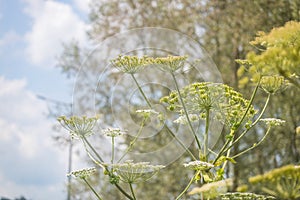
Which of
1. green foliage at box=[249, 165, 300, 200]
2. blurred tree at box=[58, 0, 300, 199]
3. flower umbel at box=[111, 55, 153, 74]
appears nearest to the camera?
green foliage at box=[249, 165, 300, 200]

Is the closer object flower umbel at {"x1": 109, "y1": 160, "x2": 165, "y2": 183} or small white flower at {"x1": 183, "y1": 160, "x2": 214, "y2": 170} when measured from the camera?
small white flower at {"x1": 183, "y1": 160, "x2": 214, "y2": 170}

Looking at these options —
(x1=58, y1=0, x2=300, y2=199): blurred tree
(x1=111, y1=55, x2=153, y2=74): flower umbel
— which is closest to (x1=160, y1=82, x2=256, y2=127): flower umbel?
(x1=111, y1=55, x2=153, y2=74): flower umbel

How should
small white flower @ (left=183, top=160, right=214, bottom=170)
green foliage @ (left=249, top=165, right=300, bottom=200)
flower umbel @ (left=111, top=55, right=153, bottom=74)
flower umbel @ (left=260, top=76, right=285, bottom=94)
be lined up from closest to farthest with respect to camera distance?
green foliage @ (left=249, top=165, right=300, bottom=200) → small white flower @ (left=183, top=160, right=214, bottom=170) → flower umbel @ (left=260, top=76, right=285, bottom=94) → flower umbel @ (left=111, top=55, right=153, bottom=74)

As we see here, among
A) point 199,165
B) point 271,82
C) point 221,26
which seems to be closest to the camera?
point 199,165

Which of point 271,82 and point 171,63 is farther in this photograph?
point 171,63

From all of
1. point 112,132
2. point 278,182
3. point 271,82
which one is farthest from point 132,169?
point 278,182

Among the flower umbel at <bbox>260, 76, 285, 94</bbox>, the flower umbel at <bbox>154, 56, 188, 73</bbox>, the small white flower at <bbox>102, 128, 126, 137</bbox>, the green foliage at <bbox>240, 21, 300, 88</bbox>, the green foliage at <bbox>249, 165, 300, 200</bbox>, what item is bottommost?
the green foliage at <bbox>249, 165, 300, 200</bbox>

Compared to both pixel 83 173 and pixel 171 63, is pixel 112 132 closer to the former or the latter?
pixel 83 173

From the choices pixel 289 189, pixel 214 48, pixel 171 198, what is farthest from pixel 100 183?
pixel 289 189

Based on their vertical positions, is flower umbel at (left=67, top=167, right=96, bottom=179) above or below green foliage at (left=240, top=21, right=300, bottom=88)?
below

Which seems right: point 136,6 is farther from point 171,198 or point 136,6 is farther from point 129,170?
point 129,170

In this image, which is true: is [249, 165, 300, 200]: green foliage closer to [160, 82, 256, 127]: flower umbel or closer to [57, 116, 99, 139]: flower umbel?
[160, 82, 256, 127]: flower umbel

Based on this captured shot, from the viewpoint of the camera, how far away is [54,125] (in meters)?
7.98

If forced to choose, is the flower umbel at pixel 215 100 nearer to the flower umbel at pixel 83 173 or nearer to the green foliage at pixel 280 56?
the flower umbel at pixel 83 173
